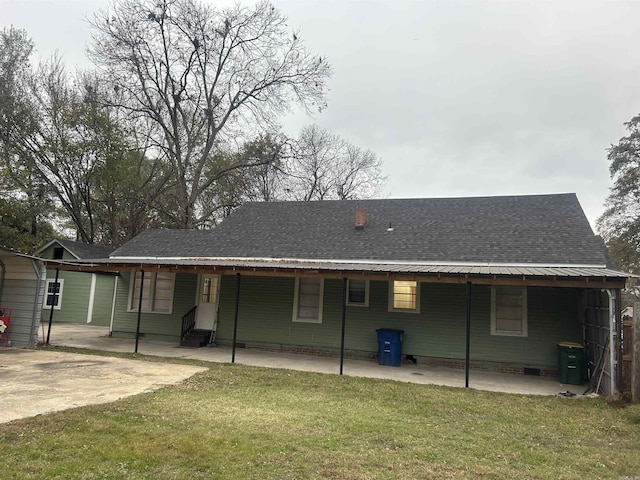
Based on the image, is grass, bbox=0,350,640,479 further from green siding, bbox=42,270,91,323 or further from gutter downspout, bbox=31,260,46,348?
green siding, bbox=42,270,91,323

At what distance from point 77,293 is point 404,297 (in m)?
15.1

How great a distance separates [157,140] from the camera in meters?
24.1

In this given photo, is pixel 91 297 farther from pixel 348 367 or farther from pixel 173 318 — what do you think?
pixel 348 367

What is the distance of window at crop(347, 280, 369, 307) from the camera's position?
11703 mm

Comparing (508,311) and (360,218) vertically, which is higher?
(360,218)

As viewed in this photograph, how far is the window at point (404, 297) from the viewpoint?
11.3 metres

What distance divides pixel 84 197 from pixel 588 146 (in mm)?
26448

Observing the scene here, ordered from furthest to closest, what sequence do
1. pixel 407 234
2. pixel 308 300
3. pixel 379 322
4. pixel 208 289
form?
pixel 208 289, pixel 407 234, pixel 308 300, pixel 379 322

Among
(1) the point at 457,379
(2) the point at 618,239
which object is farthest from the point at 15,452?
(2) the point at 618,239

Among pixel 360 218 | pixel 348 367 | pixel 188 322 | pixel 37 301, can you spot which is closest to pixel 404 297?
pixel 348 367

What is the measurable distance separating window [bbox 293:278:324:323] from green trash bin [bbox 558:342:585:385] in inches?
238

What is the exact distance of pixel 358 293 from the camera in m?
11.8

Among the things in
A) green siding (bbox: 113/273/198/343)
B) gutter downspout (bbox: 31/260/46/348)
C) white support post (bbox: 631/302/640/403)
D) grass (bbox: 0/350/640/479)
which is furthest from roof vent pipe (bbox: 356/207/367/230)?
gutter downspout (bbox: 31/260/46/348)

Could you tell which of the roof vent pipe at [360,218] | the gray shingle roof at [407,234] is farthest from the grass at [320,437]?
the roof vent pipe at [360,218]
